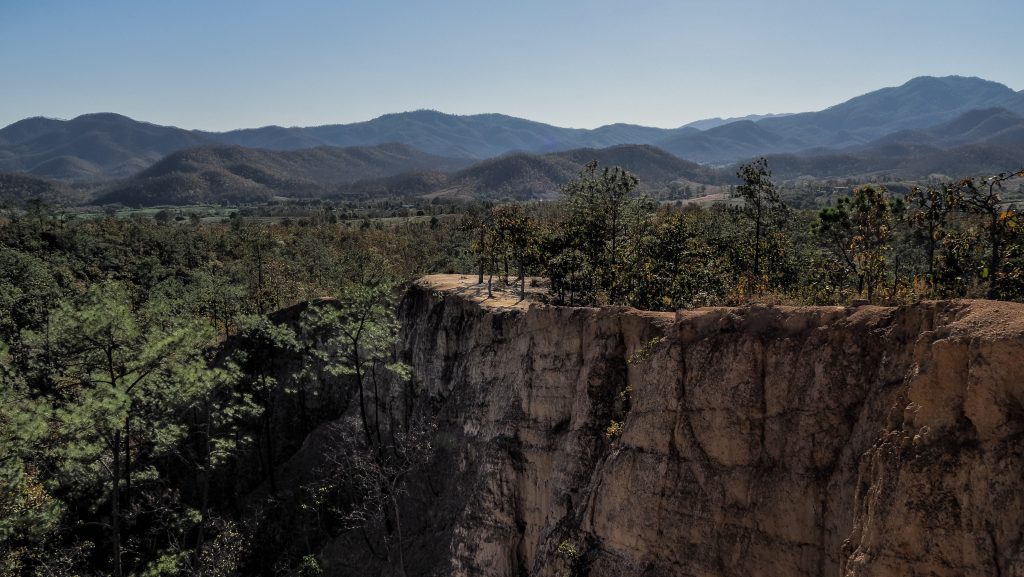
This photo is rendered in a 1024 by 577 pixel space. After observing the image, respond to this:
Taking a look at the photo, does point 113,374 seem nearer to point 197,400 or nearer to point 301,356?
point 197,400

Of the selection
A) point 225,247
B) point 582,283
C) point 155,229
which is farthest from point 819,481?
point 155,229

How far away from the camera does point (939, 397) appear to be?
11039 mm

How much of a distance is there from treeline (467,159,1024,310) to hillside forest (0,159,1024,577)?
0.15 m

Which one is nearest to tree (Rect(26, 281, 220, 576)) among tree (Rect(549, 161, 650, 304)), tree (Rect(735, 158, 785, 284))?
tree (Rect(549, 161, 650, 304))

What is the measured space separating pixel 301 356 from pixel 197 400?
20.5 metres

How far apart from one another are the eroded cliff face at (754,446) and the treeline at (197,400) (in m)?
7.23

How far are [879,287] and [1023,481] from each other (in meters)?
12.0

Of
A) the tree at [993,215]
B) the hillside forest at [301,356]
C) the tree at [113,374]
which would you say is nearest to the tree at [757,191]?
the hillside forest at [301,356]

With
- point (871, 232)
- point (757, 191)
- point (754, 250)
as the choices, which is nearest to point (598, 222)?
point (757, 191)

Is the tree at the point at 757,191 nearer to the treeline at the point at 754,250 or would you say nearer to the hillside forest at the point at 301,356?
the treeline at the point at 754,250

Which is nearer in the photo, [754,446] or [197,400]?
[754,446]

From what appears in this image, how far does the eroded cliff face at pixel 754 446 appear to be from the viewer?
10.5m

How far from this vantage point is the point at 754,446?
16.0 meters

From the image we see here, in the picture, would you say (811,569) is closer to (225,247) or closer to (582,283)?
(582,283)
